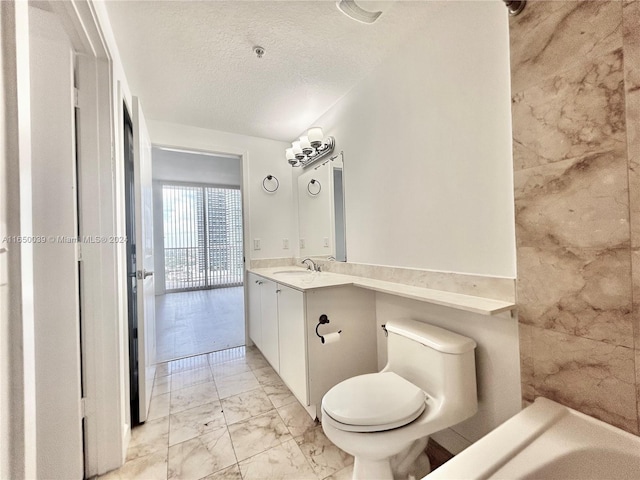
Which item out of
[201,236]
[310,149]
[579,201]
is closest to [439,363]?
[579,201]

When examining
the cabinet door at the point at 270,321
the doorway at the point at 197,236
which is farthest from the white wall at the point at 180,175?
the cabinet door at the point at 270,321

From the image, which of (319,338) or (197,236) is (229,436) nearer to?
(319,338)

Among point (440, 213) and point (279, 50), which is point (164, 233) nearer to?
point (279, 50)

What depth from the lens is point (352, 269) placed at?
2.03m

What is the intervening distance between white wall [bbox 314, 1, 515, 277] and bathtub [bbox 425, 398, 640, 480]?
1.82 ft

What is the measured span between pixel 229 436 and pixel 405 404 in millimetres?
1085

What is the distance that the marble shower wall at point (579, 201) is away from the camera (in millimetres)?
793

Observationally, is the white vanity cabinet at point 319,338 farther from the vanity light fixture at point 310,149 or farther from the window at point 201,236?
the window at point 201,236

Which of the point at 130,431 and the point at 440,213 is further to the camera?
the point at 130,431

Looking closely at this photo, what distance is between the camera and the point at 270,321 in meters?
2.13

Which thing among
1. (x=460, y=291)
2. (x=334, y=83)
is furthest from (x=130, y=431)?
(x=334, y=83)

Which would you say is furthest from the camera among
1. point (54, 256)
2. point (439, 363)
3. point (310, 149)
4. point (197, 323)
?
A: point (197, 323)

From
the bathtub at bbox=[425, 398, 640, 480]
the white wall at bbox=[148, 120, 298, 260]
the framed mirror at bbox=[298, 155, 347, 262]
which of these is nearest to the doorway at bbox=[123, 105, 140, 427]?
the white wall at bbox=[148, 120, 298, 260]

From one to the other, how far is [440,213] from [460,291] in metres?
0.41
